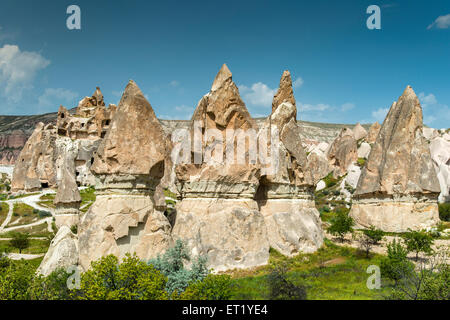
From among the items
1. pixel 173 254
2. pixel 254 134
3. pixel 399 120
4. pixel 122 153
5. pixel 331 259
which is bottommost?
pixel 331 259

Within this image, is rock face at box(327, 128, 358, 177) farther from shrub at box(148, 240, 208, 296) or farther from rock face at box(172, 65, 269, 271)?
shrub at box(148, 240, 208, 296)

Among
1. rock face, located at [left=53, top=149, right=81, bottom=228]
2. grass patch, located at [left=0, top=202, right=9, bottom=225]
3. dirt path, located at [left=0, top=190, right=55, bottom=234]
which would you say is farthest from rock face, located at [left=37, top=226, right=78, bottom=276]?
grass patch, located at [left=0, top=202, right=9, bottom=225]

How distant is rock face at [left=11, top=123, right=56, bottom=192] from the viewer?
57.6 m

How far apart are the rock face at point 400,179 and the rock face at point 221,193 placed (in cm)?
1208

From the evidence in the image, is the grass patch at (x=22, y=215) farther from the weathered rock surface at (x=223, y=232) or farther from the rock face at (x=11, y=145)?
the rock face at (x=11, y=145)

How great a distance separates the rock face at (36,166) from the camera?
57625mm

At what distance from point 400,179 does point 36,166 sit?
176 ft

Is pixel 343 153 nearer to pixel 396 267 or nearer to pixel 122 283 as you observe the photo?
pixel 396 267

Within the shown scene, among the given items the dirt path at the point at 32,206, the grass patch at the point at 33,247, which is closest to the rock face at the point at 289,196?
the grass patch at the point at 33,247

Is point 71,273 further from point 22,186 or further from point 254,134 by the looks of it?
point 22,186

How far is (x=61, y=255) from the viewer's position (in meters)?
13.1

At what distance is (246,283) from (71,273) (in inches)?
237
